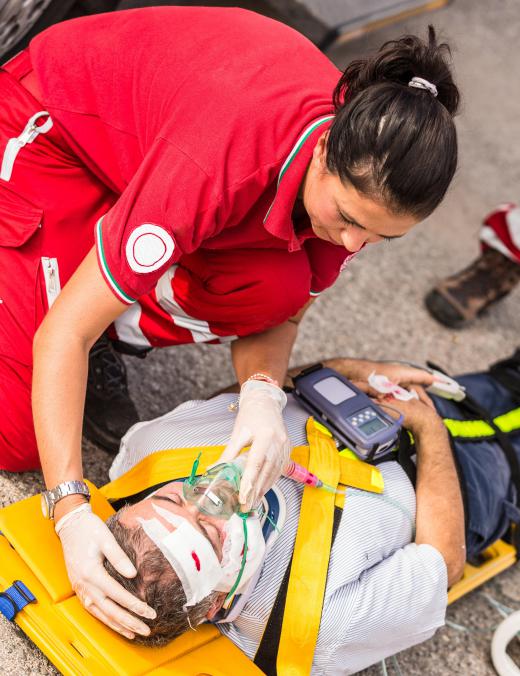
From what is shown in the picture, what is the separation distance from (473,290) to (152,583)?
2.42m

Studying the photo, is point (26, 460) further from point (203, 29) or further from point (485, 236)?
point (485, 236)

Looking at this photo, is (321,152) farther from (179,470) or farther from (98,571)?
(98,571)

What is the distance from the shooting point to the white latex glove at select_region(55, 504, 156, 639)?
174 centimetres

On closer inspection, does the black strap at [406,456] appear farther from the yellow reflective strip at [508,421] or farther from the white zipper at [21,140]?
the white zipper at [21,140]

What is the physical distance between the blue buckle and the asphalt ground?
0.18m

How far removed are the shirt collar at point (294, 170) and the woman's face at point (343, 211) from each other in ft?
0.08

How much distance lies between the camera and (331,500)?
6.94 feet

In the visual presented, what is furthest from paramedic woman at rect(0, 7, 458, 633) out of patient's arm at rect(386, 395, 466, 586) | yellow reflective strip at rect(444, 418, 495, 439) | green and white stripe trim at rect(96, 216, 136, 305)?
yellow reflective strip at rect(444, 418, 495, 439)

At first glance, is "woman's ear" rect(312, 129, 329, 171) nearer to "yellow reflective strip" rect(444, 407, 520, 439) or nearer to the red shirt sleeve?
the red shirt sleeve

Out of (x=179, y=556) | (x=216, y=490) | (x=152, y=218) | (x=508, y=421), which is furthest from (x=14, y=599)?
Result: (x=508, y=421)

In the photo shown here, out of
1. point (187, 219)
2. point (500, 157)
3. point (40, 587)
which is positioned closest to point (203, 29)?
point (187, 219)

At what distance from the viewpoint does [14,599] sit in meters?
1.80

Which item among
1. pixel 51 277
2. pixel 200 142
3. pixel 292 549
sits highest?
pixel 200 142

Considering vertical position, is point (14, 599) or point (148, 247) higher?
point (148, 247)
